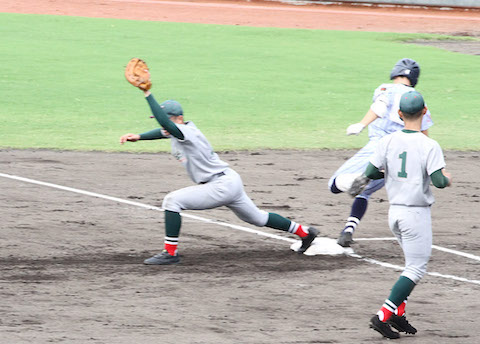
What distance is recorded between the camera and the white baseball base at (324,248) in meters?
8.19

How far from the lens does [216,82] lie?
19.8 metres

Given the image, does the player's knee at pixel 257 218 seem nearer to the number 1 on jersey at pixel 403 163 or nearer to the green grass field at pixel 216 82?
the number 1 on jersey at pixel 403 163

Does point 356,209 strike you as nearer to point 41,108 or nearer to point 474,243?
point 474,243

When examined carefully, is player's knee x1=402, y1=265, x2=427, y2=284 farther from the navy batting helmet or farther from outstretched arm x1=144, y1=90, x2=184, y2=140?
the navy batting helmet

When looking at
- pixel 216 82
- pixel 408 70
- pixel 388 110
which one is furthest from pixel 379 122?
pixel 216 82

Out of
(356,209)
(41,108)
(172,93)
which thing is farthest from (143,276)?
(172,93)

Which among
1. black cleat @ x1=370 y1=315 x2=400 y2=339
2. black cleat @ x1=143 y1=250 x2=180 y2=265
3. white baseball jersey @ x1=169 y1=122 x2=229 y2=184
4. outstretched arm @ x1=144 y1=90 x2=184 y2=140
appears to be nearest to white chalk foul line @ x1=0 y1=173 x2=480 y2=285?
white baseball jersey @ x1=169 y1=122 x2=229 y2=184

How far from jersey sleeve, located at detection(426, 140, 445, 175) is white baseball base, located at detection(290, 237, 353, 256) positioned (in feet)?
8.25

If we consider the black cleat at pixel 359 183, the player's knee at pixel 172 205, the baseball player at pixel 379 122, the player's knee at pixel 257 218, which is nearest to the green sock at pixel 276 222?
the player's knee at pixel 257 218

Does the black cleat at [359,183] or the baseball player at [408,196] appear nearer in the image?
the baseball player at [408,196]

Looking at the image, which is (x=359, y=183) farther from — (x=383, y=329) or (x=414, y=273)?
(x=383, y=329)

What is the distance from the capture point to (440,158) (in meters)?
5.85

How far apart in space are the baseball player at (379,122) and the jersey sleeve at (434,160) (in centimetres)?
201

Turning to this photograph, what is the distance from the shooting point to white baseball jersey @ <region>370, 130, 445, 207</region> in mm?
5891
